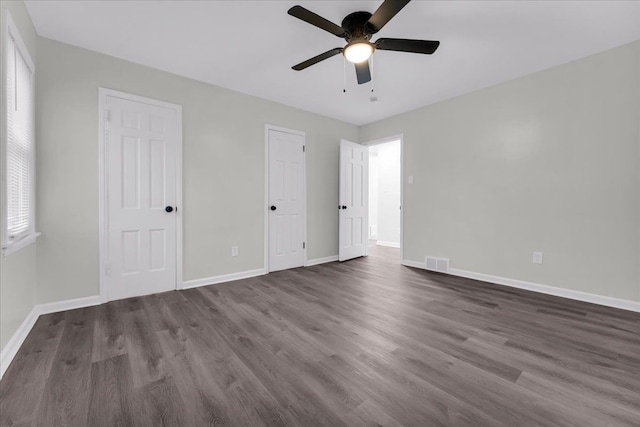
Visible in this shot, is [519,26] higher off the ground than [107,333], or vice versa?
[519,26]

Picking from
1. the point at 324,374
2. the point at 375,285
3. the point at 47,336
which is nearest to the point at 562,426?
the point at 324,374

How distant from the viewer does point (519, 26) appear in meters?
2.40

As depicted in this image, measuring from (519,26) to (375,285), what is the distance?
9.63ft

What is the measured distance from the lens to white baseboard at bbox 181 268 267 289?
3.39m

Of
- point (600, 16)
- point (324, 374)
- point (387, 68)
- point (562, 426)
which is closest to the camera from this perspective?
point (562, 426)

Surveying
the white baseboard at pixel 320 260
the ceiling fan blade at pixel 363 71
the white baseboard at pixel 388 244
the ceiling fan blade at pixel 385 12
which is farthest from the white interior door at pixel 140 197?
the white baseboard at pixel 388 244

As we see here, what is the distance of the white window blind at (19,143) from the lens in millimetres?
1903

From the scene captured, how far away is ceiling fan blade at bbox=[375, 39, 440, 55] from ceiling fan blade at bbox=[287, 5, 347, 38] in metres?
0.32

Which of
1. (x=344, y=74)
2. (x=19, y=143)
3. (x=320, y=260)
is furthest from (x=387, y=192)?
(x=19, y=143)

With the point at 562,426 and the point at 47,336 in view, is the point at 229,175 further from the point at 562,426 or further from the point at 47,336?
the point at 562,426

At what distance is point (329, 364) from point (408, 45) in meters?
2.39

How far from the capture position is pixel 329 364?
1.77 m

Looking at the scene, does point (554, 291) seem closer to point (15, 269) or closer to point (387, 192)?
point (387, 192)

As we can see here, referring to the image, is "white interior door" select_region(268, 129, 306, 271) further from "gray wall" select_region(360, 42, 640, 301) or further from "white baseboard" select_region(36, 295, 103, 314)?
"white baseboard" select_region(36, 295, 103, 314)
